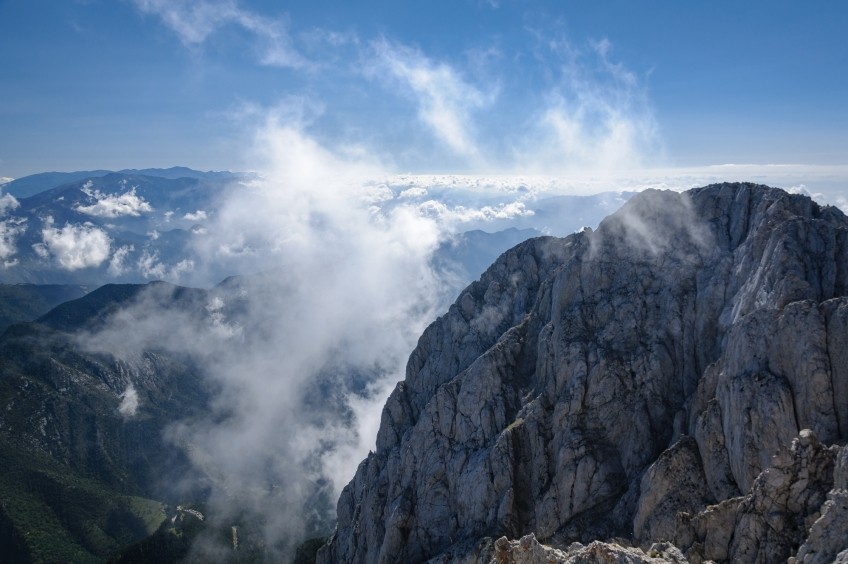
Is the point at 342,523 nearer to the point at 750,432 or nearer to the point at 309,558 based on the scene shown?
the point at 309,558

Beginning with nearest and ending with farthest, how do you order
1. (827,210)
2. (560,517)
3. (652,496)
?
1. (652,496)
2. (560,517)
3. (827,210)

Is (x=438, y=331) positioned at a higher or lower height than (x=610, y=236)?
lower

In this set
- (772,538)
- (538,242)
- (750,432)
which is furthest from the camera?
(538,242)

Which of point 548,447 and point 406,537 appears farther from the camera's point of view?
point 406,537

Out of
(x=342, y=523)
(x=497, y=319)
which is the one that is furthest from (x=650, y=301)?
(x=342, y=523)

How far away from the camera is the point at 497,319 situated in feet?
465

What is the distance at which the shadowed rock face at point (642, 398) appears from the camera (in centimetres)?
6031

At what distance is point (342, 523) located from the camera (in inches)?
5832

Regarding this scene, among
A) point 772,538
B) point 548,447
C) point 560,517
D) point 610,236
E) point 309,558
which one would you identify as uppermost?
point 610,236

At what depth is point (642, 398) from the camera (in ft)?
289

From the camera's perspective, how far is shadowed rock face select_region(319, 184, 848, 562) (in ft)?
198

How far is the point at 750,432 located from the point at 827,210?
53.1 m

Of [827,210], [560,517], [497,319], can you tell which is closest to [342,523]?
[497,319]

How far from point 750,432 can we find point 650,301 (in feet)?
125
